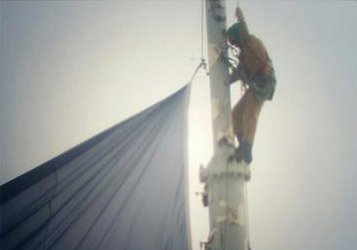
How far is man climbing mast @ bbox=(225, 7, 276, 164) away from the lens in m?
6.18

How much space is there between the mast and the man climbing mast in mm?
216

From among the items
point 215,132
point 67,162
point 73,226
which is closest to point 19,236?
point 73,226

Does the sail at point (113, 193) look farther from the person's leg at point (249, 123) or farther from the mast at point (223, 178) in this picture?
the person's leg at point (249, 123)

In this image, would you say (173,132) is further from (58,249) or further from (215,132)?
(58,249)

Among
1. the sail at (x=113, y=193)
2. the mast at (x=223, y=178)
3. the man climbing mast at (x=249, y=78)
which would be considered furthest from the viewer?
the sail at (x=113, y=193)

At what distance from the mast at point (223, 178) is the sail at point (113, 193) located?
76 centimetres

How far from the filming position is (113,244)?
6.39 metres

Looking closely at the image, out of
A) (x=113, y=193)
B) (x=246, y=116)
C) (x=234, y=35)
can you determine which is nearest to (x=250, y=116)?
(x=246, y=116)

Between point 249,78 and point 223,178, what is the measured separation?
4.88 ft

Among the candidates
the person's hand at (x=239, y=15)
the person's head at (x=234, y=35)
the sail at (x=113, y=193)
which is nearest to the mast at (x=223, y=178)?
the person's head at (x=234, y=35)

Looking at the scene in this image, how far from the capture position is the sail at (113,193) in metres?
Answer: 6.41

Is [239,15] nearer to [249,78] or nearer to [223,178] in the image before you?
[249,78]

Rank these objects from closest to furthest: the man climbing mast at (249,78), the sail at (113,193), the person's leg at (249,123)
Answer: the person's leg at (249,123) → the man climbing mast at (249,78) → the sail at (113,193)

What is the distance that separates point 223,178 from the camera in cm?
561
